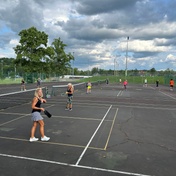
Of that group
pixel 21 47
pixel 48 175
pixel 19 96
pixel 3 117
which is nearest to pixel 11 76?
pixel 21 47

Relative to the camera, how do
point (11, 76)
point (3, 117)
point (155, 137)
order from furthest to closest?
point (11, 76), point (3, 117), point (155, 137)

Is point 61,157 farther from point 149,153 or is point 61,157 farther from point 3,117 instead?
point 3,117

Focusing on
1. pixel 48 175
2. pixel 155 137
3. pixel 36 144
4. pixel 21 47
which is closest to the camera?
pixel 48 175

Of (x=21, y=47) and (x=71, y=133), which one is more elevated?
(x=21, y=47)

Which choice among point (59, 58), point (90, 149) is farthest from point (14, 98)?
point (59, 58)

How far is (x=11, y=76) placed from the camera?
54.0m

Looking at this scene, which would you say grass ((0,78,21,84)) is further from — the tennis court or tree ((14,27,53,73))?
the tennis court

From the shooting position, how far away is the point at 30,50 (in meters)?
58.4

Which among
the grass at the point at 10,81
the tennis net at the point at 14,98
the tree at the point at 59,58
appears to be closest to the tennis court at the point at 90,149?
the tennis net at the point at 14,98

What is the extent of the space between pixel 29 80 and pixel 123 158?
51.2 meters

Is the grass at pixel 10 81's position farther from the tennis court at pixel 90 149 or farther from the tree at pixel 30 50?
the tennis court at pixel 90 149

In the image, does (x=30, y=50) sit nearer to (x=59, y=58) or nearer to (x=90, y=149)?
(x=59, y=58)

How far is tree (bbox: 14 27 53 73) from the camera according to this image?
57.1 meters

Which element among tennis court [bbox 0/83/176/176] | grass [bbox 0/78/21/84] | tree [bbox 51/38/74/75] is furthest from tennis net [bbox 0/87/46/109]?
tree [bbox 51/38/74/75]
